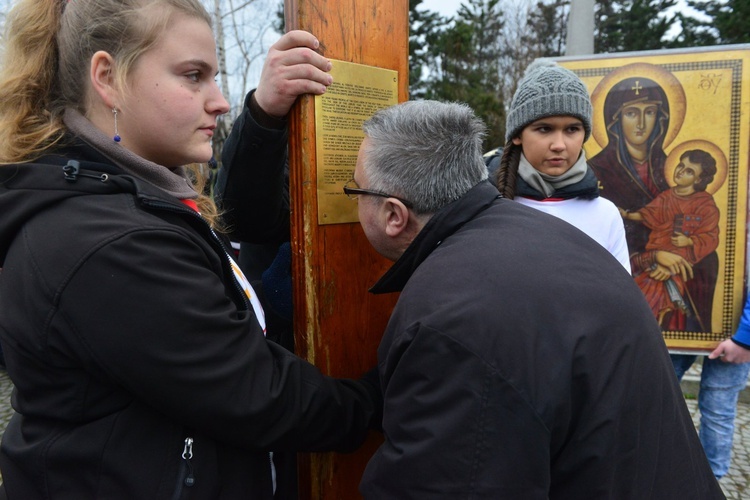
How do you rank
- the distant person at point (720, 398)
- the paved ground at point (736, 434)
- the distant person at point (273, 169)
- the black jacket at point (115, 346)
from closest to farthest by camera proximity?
1. the black jacket at point (115, 346)
2. the distant person at point (273, 169)
3. the distant person at point (720, 398)
4. the paved ground at point (736, 434)

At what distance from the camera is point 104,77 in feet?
4.08

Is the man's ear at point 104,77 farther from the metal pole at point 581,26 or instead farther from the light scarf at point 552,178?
the metal pole at point 581,26

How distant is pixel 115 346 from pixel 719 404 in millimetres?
3162

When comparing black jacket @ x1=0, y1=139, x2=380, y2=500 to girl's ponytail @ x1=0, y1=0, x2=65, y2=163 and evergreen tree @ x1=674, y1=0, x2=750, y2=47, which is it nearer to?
girl's ponytail @ x1=0, y1=0, x2=65, y2=163

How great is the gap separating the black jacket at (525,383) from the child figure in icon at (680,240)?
210 centimetres

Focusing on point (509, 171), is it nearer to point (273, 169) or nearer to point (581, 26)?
point (273, 169)

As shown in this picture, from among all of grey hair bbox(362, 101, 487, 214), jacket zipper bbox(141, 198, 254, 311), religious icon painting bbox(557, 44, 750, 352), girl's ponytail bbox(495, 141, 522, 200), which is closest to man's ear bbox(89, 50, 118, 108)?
jacket zipper bbox(141, 198, 254, 311)

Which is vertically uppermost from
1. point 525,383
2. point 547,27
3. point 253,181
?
point 547,27

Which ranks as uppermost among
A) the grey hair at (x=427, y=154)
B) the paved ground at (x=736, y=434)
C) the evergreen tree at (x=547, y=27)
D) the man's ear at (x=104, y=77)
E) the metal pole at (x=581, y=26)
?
the evergreen tree at (x=547, y=27)

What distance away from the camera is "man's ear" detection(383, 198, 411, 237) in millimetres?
1482

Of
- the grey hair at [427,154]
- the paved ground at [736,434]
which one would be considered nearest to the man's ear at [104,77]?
the grey hair at [427,154]

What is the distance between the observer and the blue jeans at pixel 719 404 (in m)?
3.04

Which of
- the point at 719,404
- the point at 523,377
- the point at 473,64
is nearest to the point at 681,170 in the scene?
the point at 719,404

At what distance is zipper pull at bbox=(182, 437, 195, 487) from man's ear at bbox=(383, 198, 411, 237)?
0.71m
